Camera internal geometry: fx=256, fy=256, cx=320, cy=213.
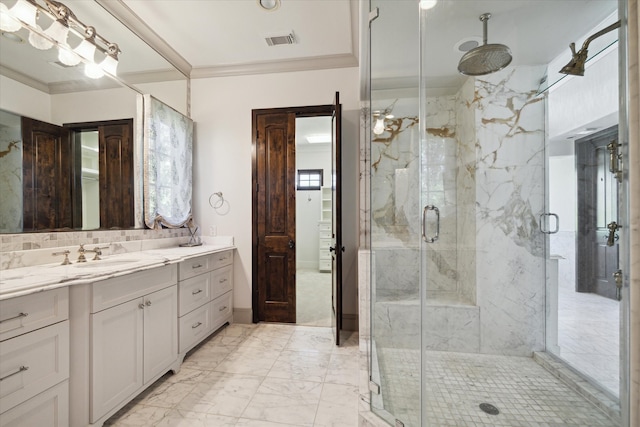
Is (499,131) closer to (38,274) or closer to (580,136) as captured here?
(580,136)

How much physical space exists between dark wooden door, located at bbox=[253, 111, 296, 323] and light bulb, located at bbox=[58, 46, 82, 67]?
4.61ft

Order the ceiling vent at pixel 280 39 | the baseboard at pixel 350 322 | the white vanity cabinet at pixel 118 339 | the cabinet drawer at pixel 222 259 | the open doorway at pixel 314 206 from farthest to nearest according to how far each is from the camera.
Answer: the open doorway at pixel 314 206 < the baseboard at pixel 350 322 < the cabinet drawer at pixel 222 259 < the ceiling vent at pixel 280 39 < the white vanity cabinet at pixel 118 339

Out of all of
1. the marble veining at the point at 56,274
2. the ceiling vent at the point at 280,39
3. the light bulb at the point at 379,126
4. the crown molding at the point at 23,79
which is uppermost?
the ceiling vent at the point at 280,39

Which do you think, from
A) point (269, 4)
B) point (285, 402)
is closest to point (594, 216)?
point (285, 402)

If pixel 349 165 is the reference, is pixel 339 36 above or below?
above

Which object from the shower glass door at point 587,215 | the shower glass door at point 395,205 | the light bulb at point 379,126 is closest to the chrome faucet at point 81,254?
the shower glass door at point 395,205

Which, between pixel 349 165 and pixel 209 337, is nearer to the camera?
pixel 209 337

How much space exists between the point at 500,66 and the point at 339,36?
135cm

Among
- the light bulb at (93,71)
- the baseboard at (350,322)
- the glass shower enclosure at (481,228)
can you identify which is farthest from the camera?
the baseboard at (350,322)

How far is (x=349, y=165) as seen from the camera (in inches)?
Answer: 106

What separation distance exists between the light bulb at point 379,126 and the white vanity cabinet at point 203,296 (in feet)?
6.36

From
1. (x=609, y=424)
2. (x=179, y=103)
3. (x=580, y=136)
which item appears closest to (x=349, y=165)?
(x=580, y=136)

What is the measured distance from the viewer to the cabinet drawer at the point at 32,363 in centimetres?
97

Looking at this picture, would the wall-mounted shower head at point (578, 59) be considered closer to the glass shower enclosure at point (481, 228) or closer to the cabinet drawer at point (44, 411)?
the glass shower enclosure at point (481, 228)
